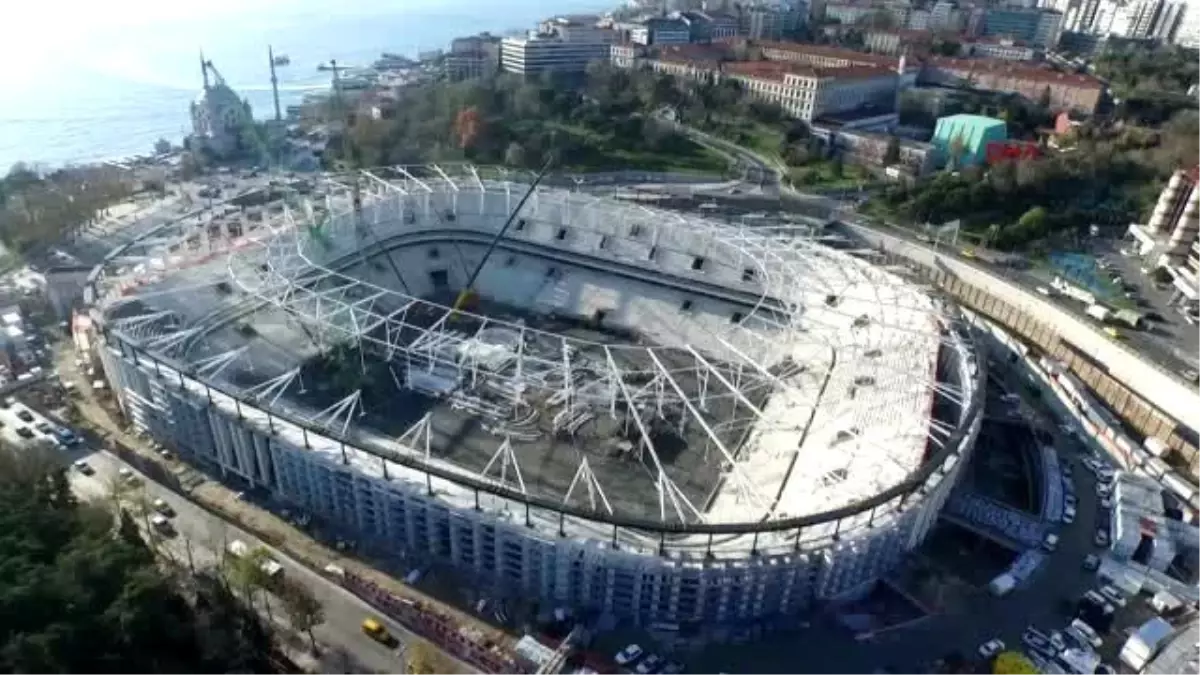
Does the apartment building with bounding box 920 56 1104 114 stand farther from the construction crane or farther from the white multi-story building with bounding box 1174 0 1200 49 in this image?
the construction crane

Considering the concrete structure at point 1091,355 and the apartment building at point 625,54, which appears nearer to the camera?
the concrete structure at point 1091,355

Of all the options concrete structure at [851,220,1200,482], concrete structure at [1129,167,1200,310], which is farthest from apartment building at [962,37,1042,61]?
concrete structure at [851,220,1200,482]

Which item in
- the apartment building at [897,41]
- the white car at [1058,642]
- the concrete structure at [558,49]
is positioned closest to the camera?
the white car at [1058,642]

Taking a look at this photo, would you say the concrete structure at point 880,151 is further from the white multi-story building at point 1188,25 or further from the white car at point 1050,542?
the white multi-story building at point 1188,25

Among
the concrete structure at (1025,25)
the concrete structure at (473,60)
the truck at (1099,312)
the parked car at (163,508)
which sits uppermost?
the concrete structure at (1025,25)

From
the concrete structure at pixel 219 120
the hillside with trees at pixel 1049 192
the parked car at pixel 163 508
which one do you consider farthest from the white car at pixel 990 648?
the concrete structure at pixel 219 120

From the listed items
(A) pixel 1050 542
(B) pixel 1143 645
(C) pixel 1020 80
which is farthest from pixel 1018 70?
(B) pixel 1143 645

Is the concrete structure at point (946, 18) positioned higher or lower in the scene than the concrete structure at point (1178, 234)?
higher
